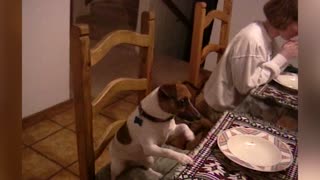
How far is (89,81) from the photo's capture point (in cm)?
103

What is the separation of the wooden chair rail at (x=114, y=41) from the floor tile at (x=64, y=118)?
125cm

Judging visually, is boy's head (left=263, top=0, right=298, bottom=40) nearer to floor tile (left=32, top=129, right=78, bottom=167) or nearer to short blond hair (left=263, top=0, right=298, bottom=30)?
short blond hair (left=263, top=0, right=298, bottom=30)

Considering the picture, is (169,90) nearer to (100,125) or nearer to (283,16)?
(283,16)

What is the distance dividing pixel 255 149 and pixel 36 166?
4.58 ft

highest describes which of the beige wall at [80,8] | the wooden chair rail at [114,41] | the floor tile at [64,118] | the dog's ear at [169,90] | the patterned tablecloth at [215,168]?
the beige wall at [80,8]

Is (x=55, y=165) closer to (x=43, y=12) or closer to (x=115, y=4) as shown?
(x=43, y=12)

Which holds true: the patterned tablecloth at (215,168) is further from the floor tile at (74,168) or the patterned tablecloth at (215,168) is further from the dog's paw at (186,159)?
the floor tile at (74,168)

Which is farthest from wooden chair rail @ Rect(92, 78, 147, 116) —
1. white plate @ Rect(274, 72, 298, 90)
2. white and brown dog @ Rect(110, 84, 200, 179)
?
white plate @ Rect(274, 72, 298, 90)

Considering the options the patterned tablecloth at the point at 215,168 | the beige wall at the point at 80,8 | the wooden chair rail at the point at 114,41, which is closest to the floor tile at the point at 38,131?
the beige wall at the point at 80,8

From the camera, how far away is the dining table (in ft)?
2.77

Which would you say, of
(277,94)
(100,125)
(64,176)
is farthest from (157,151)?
(100,125)

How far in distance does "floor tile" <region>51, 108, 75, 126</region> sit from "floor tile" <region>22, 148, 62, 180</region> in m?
0.34

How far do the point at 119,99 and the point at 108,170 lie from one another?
1.51 m

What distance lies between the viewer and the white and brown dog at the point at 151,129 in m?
1.05
